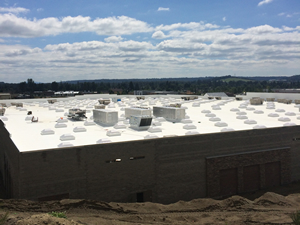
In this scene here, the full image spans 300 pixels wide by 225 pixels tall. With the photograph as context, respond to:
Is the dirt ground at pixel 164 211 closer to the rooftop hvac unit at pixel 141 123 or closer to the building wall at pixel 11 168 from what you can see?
the building wall at pixel 11 168

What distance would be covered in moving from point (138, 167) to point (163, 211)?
13.5 feet

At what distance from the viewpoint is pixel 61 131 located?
27625 millimetres

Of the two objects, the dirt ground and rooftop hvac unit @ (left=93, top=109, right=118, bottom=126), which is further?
rooftop hvac unit @ (left=93, top=109, right=118, bottom=126)

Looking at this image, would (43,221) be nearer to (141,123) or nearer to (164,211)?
(164,211)

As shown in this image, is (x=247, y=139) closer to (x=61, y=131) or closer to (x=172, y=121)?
(x=172, y=121)

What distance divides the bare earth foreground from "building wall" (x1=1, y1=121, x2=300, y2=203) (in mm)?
1701

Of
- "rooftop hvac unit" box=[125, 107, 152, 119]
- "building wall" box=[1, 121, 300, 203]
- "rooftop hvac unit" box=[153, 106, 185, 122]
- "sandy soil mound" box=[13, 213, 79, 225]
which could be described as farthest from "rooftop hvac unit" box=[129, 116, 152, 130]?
"sandy soil mound" box=[13, 213, 79, 225]

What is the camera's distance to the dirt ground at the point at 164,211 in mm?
16812

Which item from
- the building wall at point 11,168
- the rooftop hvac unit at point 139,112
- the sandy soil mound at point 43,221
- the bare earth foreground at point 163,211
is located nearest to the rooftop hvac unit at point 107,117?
the rooftop hvac unit at point 139,112

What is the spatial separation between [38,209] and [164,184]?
9.33 m

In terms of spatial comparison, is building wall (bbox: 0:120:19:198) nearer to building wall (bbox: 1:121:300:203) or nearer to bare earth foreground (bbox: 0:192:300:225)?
building wall (bbox: 1:121:300:203)

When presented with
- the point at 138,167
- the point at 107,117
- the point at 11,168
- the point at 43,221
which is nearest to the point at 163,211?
the point at 138,167

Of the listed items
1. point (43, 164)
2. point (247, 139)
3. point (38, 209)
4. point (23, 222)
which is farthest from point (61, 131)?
point (247, 139)

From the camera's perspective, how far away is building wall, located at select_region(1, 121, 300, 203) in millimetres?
19047
